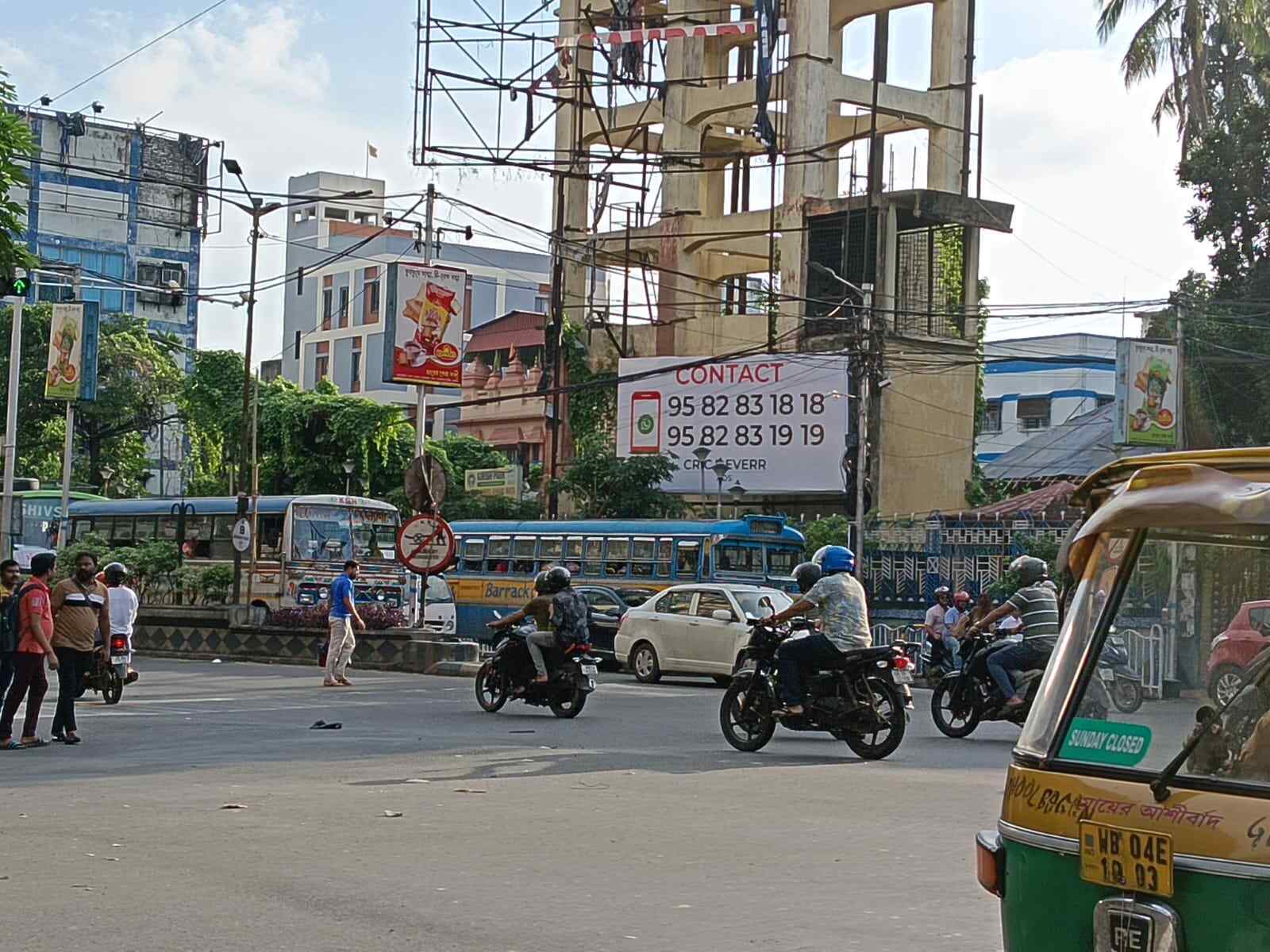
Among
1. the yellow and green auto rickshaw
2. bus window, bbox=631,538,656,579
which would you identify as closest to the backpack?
the yellow and green auto rickshaw

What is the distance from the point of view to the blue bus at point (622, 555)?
32875 millimetres

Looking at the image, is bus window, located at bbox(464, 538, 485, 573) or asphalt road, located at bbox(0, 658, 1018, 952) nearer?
asphalt road, located at bbox(0, 658, 1018, 952)

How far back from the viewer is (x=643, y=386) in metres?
47.2

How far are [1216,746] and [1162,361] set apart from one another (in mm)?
31367

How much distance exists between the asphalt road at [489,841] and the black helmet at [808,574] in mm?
1481

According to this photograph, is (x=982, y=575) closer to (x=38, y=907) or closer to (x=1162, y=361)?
(x=1162, y=361)

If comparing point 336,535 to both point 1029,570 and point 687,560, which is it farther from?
point 1029,570

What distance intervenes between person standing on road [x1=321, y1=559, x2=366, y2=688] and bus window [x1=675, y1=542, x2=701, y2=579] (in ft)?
31.5

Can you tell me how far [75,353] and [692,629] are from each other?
19617 mm

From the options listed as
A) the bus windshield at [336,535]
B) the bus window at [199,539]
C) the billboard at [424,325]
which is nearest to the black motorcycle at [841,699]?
the billboard at [424,325]

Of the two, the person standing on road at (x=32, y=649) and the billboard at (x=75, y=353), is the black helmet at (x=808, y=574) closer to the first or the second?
the person standing on road at (x=32, y=649)

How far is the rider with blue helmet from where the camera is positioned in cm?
1445

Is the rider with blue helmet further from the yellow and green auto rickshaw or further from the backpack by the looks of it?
the yellow and green auto rickshaw

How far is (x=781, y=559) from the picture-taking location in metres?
33.8
